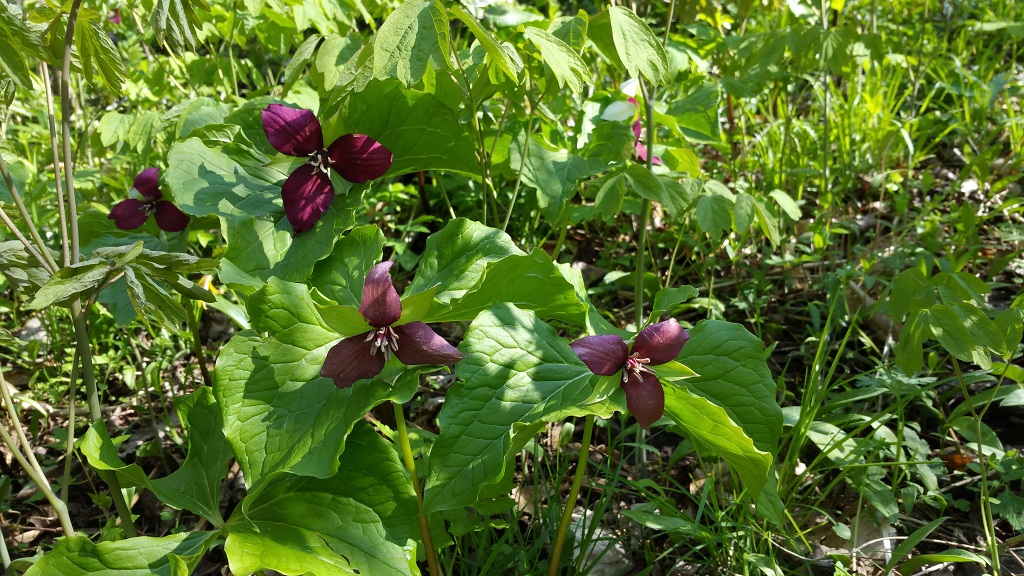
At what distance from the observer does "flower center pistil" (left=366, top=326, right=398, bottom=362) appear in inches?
48.0

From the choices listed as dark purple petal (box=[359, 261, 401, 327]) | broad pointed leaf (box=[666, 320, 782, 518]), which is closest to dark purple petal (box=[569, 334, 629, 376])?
broad pointed leaf (box=[666, 320, 782, 518])

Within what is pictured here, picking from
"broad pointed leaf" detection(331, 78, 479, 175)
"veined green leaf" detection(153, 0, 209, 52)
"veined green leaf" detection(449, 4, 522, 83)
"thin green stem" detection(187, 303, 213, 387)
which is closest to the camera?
"veined green leaf" detection(153, 0, 209, 52)

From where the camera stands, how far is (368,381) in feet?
4.20

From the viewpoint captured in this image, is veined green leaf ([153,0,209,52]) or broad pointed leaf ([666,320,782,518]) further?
broad pointed leaf ([666,320,782,518])

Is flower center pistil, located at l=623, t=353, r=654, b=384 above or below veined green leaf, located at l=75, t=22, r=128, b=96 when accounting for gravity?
below

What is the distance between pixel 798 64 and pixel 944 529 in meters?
1.46

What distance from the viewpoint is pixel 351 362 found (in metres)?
1.22

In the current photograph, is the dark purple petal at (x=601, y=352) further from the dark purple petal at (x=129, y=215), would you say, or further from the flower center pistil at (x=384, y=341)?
the dark purple petal at (x=129, y=215)

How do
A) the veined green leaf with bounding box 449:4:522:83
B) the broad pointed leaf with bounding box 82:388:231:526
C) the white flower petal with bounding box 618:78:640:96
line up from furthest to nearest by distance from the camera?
the white flower petal with bounding box 618:78:640:96 < the broad pointed leaf with bounding box 82:388:231:526 < the veined green leaf with bounding box 449:4:522:83

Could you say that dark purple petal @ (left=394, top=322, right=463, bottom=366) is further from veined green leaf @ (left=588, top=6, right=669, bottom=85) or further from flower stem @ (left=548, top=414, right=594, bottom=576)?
veined green leaf @ (left=588, top=6, right=669, bottom=85)

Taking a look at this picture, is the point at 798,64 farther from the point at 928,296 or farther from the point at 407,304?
the point at 407,304

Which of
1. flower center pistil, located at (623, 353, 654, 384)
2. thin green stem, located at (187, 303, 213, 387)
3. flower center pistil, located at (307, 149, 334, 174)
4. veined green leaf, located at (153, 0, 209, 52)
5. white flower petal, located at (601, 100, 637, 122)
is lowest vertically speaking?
thin green stem, located at (187, 303, 213, 387)

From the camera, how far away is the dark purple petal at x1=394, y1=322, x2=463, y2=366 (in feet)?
3.97

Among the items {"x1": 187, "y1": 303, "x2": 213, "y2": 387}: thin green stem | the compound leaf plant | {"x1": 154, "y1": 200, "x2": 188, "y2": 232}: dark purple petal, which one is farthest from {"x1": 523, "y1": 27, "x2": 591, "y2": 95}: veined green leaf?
{"x1": 187, "y1": 303, "x2": 213, "y2": 387}: thin green stem
